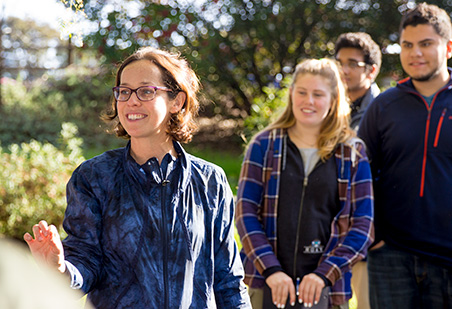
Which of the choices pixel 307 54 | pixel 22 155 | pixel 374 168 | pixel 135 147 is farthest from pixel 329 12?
pixel 135 147

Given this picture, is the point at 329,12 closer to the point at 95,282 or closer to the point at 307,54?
the point at 307,54

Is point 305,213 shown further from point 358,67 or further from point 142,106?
point 358,67

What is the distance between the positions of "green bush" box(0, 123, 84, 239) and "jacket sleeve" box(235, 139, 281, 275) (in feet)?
11.6

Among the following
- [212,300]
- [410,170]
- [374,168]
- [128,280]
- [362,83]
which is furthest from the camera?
[362,83]

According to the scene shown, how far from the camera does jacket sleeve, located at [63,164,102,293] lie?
1.89 meters

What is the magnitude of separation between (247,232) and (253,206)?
0.49 feet

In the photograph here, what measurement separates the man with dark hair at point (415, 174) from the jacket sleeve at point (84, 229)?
199 centimetres

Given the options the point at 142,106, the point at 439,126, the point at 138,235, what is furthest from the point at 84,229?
the point at 439,126

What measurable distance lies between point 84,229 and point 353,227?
1.61 metres

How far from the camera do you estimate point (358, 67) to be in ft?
14.2

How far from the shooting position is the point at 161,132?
221 cm

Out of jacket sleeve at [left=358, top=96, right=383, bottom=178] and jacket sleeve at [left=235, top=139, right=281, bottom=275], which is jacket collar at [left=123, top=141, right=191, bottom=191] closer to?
jacket sleeve at [left=235, top=139, right=281, bottom=275]

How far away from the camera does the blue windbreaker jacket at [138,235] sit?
6.32ft

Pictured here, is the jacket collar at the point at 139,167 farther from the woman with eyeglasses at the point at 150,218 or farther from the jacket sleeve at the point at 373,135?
the jacket sleeve at the point at 373,135
